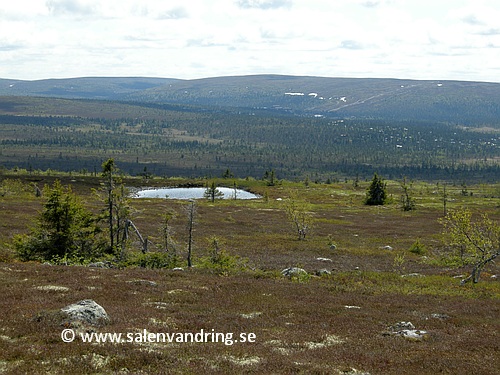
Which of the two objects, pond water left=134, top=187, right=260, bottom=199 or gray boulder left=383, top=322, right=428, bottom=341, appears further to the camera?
pond water left=134, top=187, right=260, bottom=199

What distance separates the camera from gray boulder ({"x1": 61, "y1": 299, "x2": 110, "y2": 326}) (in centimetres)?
1791

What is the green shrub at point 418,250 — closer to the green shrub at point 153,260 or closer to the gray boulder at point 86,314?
the green shrub at point 153,260

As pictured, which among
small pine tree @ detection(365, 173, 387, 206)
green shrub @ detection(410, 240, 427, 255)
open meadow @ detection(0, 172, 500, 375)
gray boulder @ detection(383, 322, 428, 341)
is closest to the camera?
open meadow @ detection(0, 172, 500, 375)

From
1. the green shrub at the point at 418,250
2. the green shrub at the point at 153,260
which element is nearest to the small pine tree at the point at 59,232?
the green shrub at the point at 153,260

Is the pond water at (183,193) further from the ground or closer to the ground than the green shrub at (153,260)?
closer to the ground

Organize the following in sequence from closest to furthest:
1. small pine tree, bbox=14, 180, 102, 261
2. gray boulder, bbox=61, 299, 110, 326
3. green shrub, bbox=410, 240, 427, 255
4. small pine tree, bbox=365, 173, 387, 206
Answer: gray boulder, bbox=61, 299, 110, 326, small pine tree, bbox=14, 180, 102, 261, green shrub, bbox=410, 240, 427, 255, small pine tree, bbox=365, 173, 387, 206

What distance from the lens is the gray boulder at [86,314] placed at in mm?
17906

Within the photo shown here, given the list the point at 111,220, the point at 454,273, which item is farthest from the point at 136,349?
the point at 454,273

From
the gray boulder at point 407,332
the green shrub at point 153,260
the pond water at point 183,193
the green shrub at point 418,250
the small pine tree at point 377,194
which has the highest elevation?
the gray boulder at point 407,332

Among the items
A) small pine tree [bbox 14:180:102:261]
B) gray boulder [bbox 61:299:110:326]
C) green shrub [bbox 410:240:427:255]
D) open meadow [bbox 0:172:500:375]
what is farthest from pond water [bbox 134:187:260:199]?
gray boulder [bbox 61:299:110:326]

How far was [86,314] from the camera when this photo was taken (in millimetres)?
18250

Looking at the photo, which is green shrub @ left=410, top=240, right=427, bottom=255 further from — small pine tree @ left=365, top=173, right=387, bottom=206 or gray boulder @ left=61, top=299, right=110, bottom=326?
small pine tree @ left=365, top=173, right=387, bottom=206

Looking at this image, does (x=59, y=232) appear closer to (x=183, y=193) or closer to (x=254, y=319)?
(x=254, y=319)

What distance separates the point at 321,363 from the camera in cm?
1507
